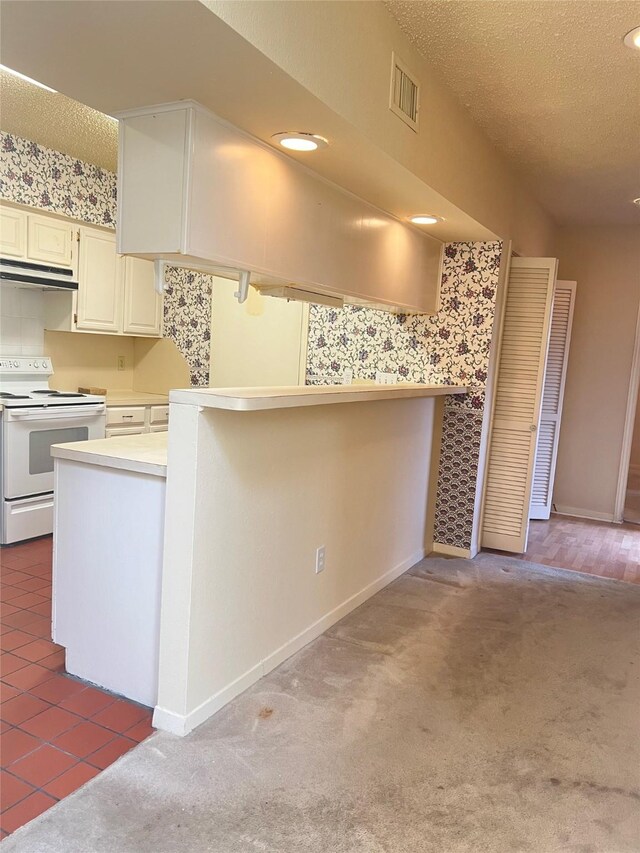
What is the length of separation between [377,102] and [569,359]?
4144 mm

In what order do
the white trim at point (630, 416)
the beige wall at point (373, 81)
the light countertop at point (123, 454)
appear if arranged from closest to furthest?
the beige wall at point (373, 81)
the light countertop at point (123, 454)
the white trim at point (630, 416)

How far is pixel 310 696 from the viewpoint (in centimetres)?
236

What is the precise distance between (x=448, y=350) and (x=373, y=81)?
209 cm

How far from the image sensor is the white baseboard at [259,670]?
82.5 inches

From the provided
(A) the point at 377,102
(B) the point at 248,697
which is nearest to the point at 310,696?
(B) the point at 248,697

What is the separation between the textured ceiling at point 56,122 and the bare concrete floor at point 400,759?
10.0 ft

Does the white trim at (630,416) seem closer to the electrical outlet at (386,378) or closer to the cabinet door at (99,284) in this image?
the electrical outlet at (386,378)

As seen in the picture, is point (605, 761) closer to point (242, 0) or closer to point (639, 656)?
point (639, 656)

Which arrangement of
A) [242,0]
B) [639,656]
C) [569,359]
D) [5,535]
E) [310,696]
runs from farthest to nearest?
[569,359], [5,535], [639,656], [310,696], [242,0]

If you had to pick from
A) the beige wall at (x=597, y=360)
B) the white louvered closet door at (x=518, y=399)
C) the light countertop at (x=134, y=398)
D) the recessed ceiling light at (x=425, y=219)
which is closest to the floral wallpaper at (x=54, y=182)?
the light countertop at (x=134, y=398)

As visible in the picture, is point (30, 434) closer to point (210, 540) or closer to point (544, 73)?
point (210, 540)

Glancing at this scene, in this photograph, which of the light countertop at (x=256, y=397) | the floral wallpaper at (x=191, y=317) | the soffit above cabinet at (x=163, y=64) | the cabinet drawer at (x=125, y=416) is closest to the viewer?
the soffit above cabinet at (x=163, y=64)

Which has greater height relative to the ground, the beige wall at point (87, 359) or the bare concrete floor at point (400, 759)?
the beige wall at point (87, 359)

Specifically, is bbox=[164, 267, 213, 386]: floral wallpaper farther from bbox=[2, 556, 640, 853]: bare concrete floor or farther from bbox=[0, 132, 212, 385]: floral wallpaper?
bbox=[2, 556, 640, 853]: bare concrete floor
